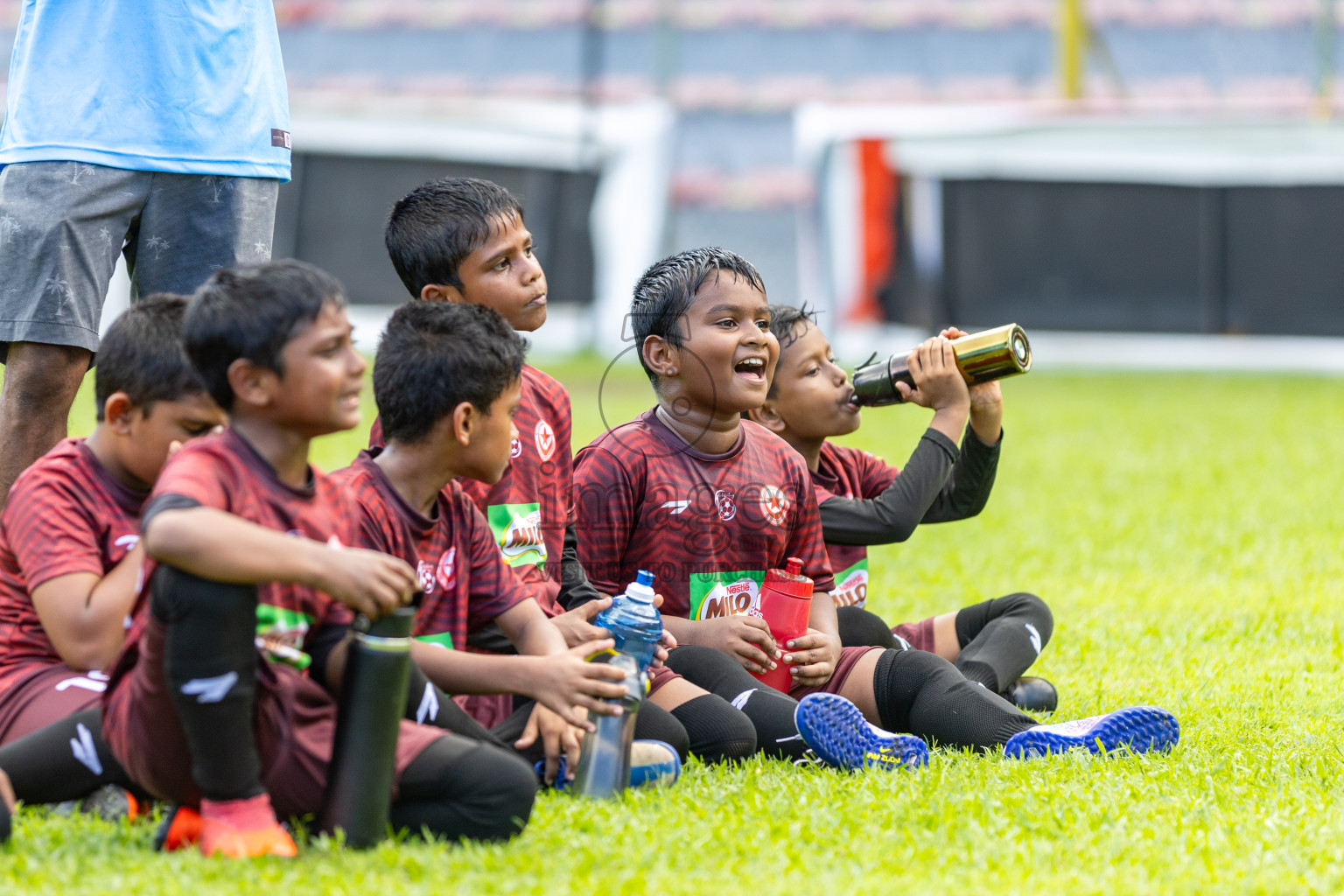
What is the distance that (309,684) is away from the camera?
261cm

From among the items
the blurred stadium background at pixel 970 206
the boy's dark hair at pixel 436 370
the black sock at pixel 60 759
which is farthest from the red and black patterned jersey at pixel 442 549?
the blurred stadium background at pixel 970 206

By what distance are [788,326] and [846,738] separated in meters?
1.38

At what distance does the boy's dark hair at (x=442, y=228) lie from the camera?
367 centimetres

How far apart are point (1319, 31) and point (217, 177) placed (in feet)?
62.5

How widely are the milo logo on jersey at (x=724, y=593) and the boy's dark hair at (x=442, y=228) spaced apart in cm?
89

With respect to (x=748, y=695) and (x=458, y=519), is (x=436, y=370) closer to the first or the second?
(x=458, y=519)

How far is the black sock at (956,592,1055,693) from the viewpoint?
3967 mm

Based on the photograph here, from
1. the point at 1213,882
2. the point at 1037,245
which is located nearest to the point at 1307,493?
the point at 1213,882

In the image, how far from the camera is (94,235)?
146 inches

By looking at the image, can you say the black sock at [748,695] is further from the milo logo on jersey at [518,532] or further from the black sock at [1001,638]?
the black sock at [1001,638]

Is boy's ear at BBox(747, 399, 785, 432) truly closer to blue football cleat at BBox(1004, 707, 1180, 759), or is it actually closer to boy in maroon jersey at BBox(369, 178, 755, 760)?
boy in maroon jersey at BBox(369, 178, 755, 760)

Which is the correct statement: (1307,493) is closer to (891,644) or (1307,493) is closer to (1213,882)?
(891,644)

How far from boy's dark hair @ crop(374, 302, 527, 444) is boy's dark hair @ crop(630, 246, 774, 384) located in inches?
34.0

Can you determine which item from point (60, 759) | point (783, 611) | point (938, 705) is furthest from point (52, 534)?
point (938, 705)
